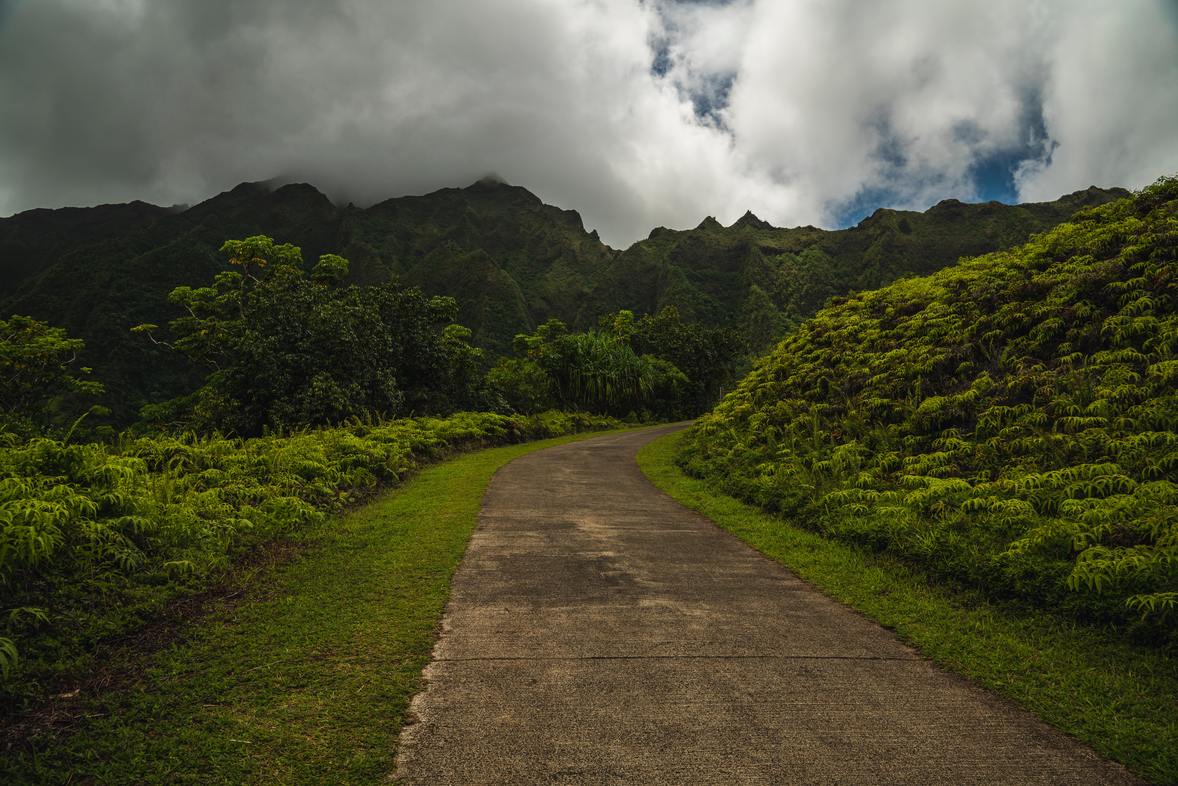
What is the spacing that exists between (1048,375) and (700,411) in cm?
3771

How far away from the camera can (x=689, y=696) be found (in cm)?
352

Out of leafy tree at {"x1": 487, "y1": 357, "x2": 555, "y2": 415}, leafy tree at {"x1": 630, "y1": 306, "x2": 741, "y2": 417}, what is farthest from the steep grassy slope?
leafy tree at {"x1": 487, "y1": 357, "x2": 555, "y2": 415}

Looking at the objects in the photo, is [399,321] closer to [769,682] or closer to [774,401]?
[774,401]

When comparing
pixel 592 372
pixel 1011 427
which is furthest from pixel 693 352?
pixel 1011 427

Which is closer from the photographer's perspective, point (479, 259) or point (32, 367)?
point (32, 367)

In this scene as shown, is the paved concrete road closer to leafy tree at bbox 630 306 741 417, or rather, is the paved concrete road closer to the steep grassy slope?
leafy tree at bbox 630 306 741 417

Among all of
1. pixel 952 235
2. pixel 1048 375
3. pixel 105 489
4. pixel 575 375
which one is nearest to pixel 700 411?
pixel 575 375

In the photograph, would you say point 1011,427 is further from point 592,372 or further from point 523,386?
point 592,372

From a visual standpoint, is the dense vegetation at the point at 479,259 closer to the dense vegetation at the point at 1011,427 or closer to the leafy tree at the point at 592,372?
the leafy tree at the point at 592,372

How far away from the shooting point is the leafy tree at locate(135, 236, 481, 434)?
16.5 m

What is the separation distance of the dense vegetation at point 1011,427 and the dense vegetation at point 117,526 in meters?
7.39

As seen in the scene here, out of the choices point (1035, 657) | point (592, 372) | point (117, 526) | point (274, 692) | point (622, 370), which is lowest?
point (274, 692)

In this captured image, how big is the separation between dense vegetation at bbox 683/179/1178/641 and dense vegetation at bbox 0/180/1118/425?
3432 centimetres

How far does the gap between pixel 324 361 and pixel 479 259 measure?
7785 cm
